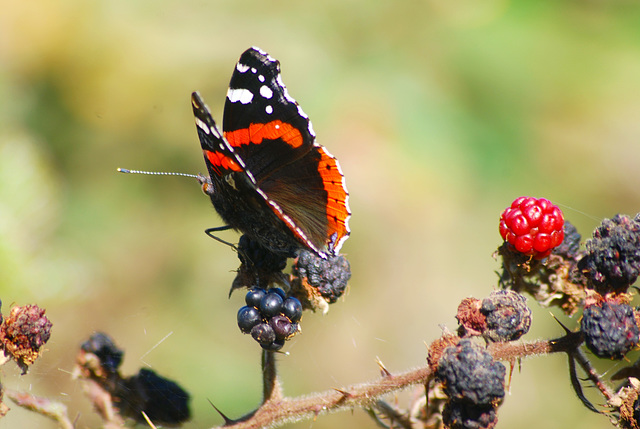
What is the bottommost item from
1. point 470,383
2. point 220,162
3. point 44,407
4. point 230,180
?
point 44,407

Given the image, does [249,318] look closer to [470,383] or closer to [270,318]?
[270,318]

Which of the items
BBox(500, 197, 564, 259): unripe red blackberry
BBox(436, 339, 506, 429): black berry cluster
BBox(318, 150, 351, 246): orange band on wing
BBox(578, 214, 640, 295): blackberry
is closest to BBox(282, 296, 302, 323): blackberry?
BBox(436, 339, 506, 429): black berry cluster

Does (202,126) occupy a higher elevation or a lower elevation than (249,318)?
higher

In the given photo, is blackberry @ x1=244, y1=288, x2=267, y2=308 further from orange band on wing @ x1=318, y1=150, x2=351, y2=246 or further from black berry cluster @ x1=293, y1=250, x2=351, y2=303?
orange band on wing @ x1=318, y1=150, x2=351, y2=246

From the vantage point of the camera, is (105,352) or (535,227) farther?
(105,352)

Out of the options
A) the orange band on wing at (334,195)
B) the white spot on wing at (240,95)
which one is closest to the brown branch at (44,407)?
the orange band on wing at (334,195)

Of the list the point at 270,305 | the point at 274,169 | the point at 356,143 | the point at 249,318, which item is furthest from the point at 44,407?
the point at 356,143
